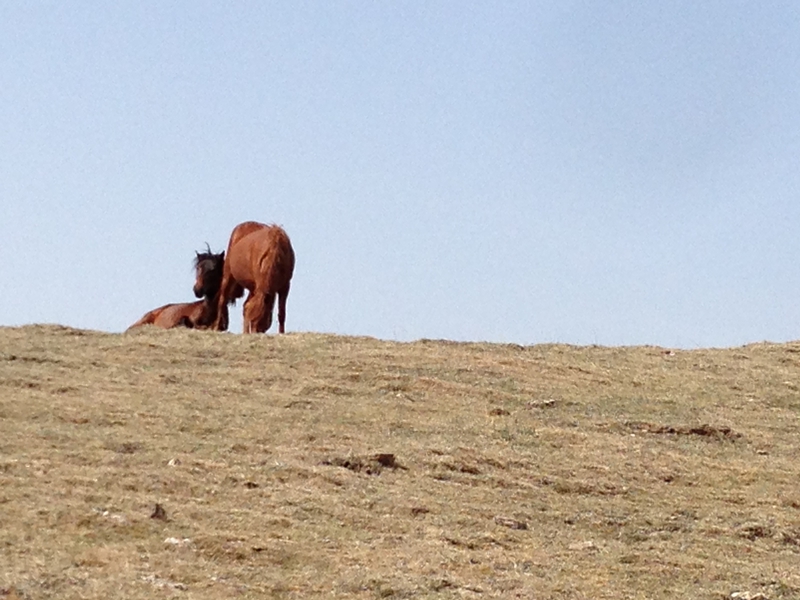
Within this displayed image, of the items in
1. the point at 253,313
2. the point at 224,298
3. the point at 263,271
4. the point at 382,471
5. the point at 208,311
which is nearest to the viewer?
the point at 382,471

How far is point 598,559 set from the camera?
761 cm

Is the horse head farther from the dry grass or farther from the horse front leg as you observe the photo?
the dry grass

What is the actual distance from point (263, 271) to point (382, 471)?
8027mm

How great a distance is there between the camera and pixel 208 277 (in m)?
18.4

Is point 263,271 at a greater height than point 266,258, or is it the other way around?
point 266,258

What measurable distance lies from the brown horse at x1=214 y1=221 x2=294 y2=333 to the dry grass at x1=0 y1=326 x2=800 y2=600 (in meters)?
3.26

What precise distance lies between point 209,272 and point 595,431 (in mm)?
9168

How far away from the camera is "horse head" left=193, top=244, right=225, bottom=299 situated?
60.4ft

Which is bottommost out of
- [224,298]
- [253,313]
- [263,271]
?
[253,313]

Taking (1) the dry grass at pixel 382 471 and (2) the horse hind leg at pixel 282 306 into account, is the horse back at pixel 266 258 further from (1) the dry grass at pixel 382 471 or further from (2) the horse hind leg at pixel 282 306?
(1) the dry grass at pixel 382 471

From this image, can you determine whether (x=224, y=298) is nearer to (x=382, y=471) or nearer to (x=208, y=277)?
(x=208, y=277)

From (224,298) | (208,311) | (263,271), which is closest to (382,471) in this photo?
(263,271)

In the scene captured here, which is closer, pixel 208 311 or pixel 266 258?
pixel 266 258

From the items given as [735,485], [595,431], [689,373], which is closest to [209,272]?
[689,373]
